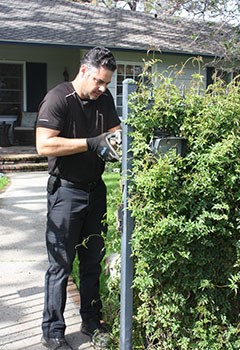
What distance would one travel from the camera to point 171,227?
220 cm

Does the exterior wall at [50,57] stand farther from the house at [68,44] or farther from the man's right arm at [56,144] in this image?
the man's right arm at [56,144]

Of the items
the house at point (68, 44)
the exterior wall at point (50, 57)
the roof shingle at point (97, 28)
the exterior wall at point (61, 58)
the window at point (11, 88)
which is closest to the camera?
the roof shingle at point (97, 28)

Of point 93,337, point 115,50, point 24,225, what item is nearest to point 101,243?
point 93,337

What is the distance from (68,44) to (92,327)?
9.62 meters

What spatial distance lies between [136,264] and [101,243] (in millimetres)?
831

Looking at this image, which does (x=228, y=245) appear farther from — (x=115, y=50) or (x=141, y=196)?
(x=115, y=50)

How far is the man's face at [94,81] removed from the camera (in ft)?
9.26

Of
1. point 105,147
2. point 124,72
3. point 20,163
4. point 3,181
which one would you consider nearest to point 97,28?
point 124,72

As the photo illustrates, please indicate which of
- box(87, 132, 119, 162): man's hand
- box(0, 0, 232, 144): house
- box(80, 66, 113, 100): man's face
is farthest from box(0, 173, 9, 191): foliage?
box(87, 132, 119, 162): man's hand

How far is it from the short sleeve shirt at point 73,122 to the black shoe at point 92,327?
1.01 meters

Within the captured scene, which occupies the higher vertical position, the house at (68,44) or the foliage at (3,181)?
the house at (68,44)

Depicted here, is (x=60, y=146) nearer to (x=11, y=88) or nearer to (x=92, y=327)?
(x=92, y=327)

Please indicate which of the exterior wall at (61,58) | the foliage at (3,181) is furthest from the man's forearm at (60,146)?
the exterior wall at (61,58)

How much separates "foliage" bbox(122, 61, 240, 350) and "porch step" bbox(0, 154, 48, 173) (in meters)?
8.40
